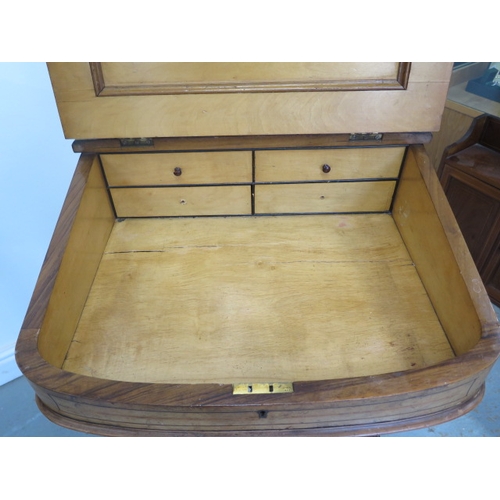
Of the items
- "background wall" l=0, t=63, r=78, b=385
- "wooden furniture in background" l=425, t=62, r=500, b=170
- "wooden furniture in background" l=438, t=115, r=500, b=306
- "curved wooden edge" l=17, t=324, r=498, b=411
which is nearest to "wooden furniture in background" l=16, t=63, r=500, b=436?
"curved wooden edge" l=17, t=324, r=498, b=411

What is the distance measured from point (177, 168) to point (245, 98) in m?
0.23

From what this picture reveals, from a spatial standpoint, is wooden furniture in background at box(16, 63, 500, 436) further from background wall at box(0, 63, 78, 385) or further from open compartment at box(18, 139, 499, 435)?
background wall at box(0, 63, 78, 385)

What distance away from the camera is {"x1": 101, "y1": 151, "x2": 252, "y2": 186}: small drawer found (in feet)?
3.31

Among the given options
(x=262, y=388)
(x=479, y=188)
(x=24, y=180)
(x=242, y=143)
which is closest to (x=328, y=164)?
(x=242, y=143)

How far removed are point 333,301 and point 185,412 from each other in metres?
0.39

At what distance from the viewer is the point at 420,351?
2.69 ft

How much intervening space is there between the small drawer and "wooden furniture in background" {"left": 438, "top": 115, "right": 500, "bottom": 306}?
799 millimetres

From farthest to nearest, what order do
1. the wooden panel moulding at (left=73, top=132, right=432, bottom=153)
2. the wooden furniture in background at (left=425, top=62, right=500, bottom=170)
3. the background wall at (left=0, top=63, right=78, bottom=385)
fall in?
the wooden furniture in background at (left=425, top=62, right=500, bottom=170), the background wall at (left=0, top=63, right=78, bottom=385), the wooden panel moulding at (left=73, top=132, right=432, bottom=153)

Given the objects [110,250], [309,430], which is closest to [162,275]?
[110,250]

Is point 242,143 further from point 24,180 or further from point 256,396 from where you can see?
point 24,180

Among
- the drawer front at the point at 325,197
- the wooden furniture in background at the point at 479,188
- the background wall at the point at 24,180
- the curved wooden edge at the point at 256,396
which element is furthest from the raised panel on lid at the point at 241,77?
the wooden furniture in background at the point at 479,188

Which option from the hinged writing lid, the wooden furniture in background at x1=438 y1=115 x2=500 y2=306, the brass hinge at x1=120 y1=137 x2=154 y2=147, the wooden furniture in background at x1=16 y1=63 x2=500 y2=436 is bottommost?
the wooden furniture in background at x1=438 y1=115 x2=500 y2=306

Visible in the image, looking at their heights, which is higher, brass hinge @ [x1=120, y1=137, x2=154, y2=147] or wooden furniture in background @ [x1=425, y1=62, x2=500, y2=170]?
brass hinge @ [x1=120, y1=137, x2=154, y2=147]

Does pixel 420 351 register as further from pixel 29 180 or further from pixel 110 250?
pixel 29 180
